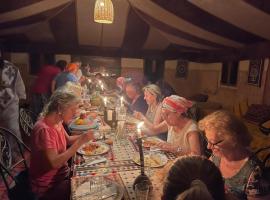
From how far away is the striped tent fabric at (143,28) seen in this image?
12.2 ft

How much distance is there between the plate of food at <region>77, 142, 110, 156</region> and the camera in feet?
6.84

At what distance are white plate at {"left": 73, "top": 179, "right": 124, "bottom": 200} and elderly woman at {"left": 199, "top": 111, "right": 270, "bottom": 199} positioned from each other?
28.7 inches

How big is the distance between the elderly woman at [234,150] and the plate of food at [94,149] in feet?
3.15

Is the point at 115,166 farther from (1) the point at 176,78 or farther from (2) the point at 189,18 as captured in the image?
(1) the point at 176,78

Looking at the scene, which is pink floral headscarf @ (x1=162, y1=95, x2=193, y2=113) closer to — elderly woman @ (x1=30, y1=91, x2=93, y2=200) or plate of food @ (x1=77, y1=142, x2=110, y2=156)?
plate of food @ (x1=77, y1=142, x2=110, y2=156)

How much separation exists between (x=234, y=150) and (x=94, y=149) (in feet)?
3.95

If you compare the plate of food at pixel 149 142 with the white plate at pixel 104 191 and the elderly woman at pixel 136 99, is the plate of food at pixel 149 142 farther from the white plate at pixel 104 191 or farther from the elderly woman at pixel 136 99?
the elderly woman at pixel 136 99

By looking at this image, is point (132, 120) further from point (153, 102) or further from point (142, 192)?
point (142, 192)

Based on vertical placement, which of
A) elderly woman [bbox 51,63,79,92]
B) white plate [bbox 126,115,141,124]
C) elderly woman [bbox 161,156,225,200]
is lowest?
white plate [bbox 126,115,141,124]

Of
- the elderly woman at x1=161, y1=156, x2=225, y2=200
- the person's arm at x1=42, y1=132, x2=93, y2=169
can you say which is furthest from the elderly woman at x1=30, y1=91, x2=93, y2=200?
the elderly woman at x1=161, y1=156, x2=225, y2=200

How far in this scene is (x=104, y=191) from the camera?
146 cm

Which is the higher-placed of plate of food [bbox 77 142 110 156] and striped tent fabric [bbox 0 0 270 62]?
striped tent fabric [bbox 0 0 270 62]

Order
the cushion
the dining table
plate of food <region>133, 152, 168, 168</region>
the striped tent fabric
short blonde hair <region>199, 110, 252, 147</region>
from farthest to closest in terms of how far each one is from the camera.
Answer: the cushion
the striped tent fabric
plate of food <region>133, 152, 168, 168</region>
short blonde hair <region>199, 110, 252, 147</region>
the dining table

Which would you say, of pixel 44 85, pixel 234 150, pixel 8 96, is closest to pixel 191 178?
pixel 234 150
